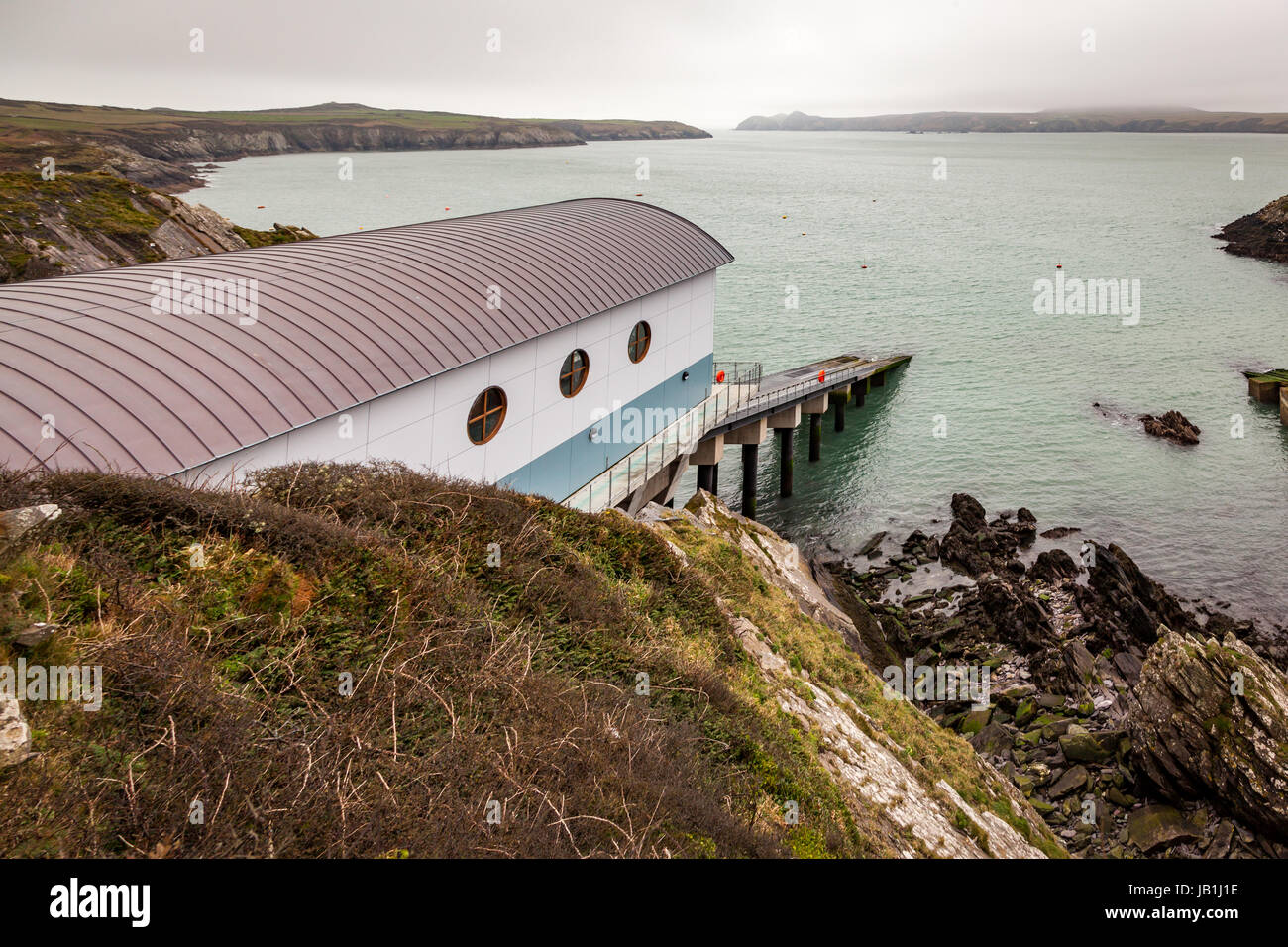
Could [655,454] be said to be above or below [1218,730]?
above

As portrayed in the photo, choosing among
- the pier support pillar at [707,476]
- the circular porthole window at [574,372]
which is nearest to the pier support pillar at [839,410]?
the pier support pillar at [707,476]

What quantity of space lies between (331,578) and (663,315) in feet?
56.5

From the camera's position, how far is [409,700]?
27.2 feet

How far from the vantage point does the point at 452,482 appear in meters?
13.5

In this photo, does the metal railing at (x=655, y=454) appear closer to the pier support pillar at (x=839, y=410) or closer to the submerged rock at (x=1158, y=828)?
the pier support pillar at (x=839, y=410)

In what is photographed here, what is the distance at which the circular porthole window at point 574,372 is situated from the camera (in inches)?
819

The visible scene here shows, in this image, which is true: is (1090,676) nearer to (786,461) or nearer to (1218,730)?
(1218,730)

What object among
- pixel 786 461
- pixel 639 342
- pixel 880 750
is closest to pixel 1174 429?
pixel 786 461

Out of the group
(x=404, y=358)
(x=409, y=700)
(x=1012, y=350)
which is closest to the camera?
(x=409, y=700)

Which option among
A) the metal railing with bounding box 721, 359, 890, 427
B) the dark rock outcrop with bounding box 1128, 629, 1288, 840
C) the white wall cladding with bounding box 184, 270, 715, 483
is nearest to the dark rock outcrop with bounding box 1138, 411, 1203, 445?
the metal railing with bounding box 721, 359, 890, 427

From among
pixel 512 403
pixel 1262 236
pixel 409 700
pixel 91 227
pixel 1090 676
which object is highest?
pixel 1262 236

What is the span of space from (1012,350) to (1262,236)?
164ft

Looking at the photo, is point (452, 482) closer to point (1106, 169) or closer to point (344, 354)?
point (344, 354)

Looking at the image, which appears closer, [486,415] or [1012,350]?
[486,415]
